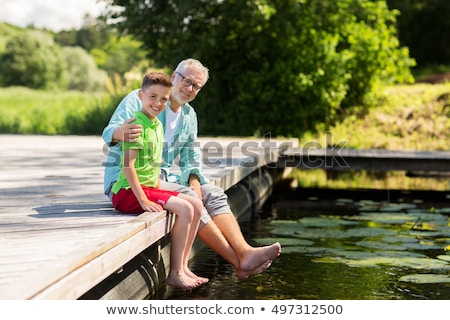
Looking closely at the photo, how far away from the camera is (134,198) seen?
5.28 meters

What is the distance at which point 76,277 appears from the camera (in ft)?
12.2

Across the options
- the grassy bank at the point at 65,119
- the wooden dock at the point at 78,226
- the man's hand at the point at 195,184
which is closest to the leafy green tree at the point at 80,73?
the grassy bank at the point at 65,119

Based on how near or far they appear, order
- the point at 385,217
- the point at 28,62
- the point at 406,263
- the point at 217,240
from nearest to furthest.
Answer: the point at 217,240
the point at 406,263
the point at 385,217
the point at 28,62

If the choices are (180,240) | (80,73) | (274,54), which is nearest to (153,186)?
(180,240)

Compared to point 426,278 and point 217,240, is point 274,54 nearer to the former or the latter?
point 426,278

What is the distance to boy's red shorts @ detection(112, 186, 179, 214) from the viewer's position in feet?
17.3

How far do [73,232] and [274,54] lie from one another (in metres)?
11.8

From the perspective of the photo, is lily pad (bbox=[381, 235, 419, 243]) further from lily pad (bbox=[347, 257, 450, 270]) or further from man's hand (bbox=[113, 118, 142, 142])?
man's hand (bbox=[113, 118, 142, 142])

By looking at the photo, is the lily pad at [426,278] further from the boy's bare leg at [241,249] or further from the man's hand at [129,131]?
the man's hand at [129,131]

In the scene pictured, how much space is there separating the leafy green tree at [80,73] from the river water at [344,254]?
164ft
